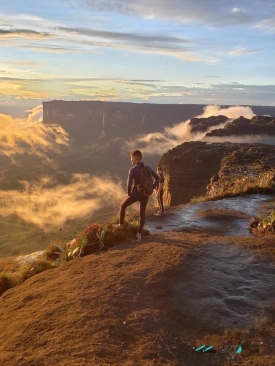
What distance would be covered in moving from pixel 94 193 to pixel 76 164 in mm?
41806

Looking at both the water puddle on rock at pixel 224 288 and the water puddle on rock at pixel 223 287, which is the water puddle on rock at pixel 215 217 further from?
the water puddle on rock at pixel 224 288

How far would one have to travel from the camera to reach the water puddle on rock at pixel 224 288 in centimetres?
568

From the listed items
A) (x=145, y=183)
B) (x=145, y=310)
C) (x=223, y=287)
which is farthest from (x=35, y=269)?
(x=223, y=287)

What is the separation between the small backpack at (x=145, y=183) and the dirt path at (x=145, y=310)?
4.96 feet

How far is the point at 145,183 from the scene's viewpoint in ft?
30.6

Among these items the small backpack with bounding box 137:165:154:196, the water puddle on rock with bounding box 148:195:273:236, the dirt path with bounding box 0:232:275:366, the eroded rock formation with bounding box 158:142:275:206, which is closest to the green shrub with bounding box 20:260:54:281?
the dirt path with bounding box 0:232:275:366

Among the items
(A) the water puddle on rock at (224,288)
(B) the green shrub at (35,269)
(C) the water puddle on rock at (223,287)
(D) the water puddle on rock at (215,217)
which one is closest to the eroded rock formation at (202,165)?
(D) the water puddle on rock at (215,217)

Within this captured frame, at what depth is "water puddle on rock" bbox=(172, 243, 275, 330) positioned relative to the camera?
5.68 m

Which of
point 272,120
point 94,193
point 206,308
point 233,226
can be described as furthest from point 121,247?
point 94,193

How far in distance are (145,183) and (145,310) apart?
410 centimetres

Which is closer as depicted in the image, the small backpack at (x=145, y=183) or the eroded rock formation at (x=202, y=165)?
the small backpack at (x=145, y=183)

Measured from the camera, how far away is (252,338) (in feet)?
16.8

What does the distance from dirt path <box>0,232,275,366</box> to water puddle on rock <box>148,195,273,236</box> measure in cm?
436

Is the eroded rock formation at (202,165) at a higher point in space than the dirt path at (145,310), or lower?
lower
